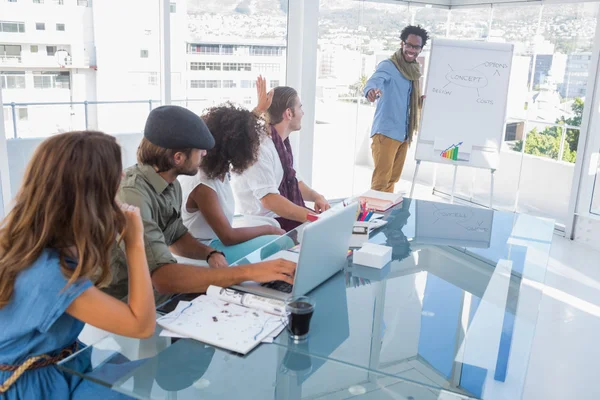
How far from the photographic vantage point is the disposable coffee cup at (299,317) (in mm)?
1354

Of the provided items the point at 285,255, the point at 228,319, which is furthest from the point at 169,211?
the point at 228,319

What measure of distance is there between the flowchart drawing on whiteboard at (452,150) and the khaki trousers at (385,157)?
27 cm

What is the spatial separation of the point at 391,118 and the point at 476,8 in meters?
1.72

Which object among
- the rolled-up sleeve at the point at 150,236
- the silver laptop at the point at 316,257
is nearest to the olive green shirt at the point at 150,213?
the rolled-up sleeve at the point at 150,236

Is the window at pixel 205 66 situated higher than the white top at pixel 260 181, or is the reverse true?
the window at pixel 205 66

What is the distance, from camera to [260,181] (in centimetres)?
274

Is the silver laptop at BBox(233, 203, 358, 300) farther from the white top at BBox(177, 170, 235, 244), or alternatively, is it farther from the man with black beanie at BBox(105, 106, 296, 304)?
the white top at BBox(177, 170, 235, 244)

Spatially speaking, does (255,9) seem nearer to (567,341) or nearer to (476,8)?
(476,8)

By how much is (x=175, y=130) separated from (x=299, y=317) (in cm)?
79

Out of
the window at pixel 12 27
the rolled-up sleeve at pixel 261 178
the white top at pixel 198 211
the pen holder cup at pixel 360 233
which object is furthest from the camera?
the window at pixel 12 27

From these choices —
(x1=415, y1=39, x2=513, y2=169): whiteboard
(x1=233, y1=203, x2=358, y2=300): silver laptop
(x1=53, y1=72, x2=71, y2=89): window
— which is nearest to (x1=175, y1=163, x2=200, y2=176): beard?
(x1=233, y1=203, x2=358, y2=300): silver laptop

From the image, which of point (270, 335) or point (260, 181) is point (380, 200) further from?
point (270, 335)

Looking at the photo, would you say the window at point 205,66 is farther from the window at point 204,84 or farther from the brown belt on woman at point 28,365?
the brown belt on woman at point 28,365

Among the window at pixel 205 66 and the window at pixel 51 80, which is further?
the window at pixel 205 66
